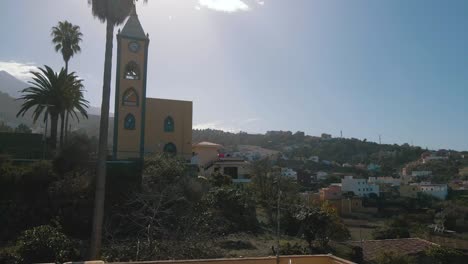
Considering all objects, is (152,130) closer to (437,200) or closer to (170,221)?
(170,221)

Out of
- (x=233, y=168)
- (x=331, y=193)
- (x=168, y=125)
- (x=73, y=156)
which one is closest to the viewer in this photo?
(x=73, y=156)

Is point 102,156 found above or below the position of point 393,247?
above

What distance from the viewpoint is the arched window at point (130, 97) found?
29641 millimetres

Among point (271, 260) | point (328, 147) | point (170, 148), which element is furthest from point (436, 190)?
point (271, 260)

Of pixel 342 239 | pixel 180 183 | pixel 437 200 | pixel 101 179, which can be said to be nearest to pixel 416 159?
pixel 437 200

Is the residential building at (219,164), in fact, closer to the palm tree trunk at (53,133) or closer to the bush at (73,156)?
the palm tree trunk at (53,133)

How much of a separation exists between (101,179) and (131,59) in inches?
711

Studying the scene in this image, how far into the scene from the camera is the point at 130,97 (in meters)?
29.9

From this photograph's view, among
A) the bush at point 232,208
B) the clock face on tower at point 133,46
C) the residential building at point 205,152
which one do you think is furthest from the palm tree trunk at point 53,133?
the residential building at point 205,152

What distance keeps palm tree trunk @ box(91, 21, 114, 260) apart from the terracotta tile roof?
64.6ft

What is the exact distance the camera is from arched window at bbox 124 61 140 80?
29578 mm

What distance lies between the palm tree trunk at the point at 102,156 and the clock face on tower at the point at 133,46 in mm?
16114

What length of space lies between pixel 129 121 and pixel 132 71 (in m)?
3.61

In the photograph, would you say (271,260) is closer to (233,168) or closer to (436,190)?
(233,168)
